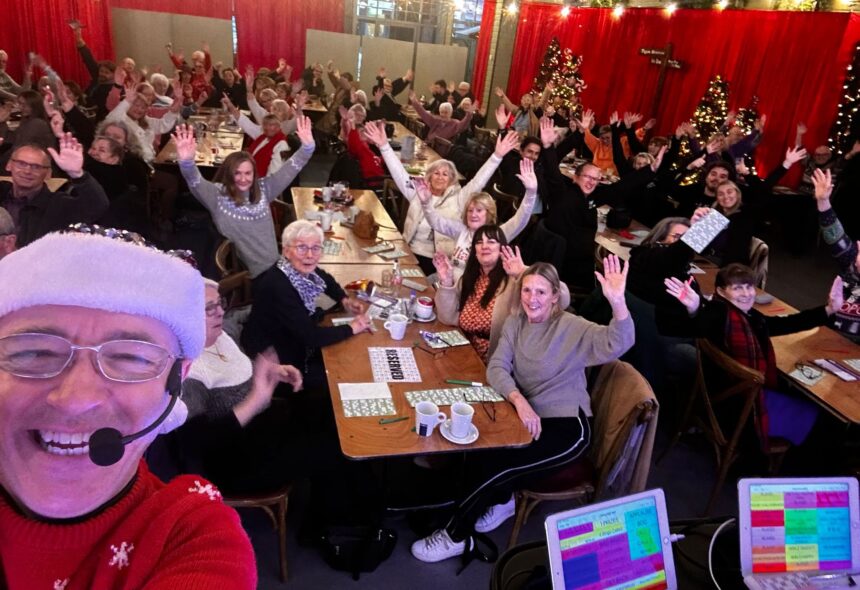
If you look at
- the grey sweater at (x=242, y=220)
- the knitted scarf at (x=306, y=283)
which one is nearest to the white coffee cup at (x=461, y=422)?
the knitted scarf at (x=306, y=283)

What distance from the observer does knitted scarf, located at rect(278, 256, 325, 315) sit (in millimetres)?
3039

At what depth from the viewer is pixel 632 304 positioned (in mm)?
3504

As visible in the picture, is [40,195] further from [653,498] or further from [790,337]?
[790,337]

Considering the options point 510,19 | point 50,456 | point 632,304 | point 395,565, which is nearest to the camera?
point 50,456

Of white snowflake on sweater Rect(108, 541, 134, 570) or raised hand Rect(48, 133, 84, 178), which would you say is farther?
raised hand Rect(48, 133, 84, 178)

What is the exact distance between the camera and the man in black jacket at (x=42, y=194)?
3080 mm

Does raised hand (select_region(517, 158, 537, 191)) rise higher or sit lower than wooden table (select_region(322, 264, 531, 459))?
higher

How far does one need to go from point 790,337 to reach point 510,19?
463 inches

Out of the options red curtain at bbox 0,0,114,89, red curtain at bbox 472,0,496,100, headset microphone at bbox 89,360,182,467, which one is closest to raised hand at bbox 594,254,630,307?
headset microphone at bbox 89,360,182,467

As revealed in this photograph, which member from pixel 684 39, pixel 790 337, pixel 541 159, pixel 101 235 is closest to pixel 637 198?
pixel 541 159

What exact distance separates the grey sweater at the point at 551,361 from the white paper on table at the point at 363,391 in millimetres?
524

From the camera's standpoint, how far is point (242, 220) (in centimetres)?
402

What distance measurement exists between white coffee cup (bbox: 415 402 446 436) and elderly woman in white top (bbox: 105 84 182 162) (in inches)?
178

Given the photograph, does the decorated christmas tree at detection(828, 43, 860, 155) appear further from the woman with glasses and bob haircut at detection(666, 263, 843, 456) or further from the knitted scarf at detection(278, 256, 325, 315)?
the knitted scarf at detection(278, 256, 325, 315)
